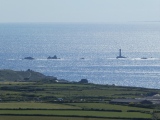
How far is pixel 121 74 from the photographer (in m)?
118

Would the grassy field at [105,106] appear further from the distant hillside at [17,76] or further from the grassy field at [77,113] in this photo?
the distant hillside at [17,76]

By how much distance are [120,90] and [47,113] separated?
2295 cm

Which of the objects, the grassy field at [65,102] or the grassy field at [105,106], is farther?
the grassy field at [105,106]

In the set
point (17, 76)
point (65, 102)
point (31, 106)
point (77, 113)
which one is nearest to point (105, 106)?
point (65, 102)

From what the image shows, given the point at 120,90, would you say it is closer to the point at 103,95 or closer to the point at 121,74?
the point at 103,95

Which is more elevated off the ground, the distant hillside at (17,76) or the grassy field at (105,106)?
the distant hillside at (17,76)

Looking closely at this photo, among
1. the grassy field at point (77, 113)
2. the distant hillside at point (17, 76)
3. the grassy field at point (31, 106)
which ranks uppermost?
the distant hillside at point (17, 76)

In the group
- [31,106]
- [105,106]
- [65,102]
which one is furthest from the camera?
[65,102]

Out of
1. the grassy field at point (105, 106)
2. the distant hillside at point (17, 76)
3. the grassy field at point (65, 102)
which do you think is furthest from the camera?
the distant hillside at point (17, 76)

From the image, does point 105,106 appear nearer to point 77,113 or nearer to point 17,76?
point 77,113

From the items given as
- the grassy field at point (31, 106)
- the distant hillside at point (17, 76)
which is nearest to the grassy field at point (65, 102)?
the grassy field at point (31, 106)

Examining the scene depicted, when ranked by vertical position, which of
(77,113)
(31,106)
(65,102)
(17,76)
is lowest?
(77,113)

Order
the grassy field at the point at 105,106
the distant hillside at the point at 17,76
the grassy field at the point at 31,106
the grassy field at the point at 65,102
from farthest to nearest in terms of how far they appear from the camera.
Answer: the distant hillside at the point at 17,76 < the grassy field at the point at 105,106 < the grassy field at the point at 31,106 < the grassy field at the point at 65,102

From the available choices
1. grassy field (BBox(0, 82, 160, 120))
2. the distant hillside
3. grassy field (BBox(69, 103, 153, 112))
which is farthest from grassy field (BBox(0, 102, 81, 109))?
the distant hillside
